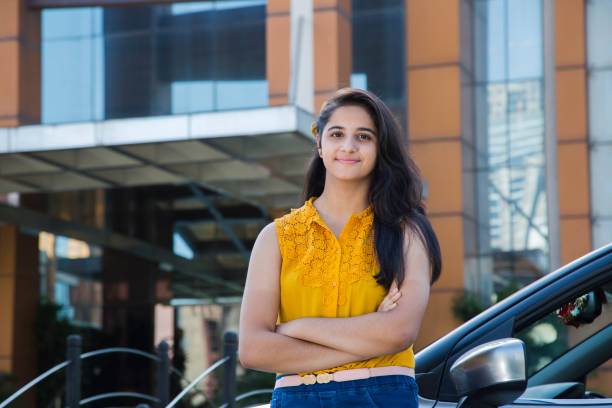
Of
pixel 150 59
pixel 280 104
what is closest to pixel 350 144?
pixel 280 104

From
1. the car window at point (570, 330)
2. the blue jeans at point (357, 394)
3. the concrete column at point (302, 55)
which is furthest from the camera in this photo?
the concrete column at point (302, 55)

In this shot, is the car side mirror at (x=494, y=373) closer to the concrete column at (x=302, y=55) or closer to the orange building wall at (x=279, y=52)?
the concrete column at (x=302, y=55)

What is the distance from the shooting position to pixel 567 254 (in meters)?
17.4

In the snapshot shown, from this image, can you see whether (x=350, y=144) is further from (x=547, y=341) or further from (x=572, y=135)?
(x=572, y=135)

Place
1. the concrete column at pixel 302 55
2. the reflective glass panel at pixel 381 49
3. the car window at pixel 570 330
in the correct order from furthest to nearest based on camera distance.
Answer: the reflective glass panel at pixel 381 49
the concrete column at pixel 302 55
the car window at pixel 570 330

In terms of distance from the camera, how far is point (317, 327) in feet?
7.13

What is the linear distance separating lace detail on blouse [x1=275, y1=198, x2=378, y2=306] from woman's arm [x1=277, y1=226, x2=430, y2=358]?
81 mm

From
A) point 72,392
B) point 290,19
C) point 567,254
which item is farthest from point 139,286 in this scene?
point 72,392

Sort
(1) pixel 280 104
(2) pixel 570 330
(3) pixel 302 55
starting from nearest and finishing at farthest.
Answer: (2) pixel 570 330 < (1) pixel 280 104 < (3) pixel 302 55

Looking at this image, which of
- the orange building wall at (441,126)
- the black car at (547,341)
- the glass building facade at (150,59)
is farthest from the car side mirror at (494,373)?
the glass building facade at (150,59)

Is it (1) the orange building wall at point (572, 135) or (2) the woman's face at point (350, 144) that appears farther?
(1) the orange building wall at point (572, 135)

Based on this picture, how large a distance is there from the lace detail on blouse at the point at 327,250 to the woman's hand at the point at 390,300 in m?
0.07

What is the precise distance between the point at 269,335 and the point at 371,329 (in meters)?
0.25

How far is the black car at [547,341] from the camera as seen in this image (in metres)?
2.31
